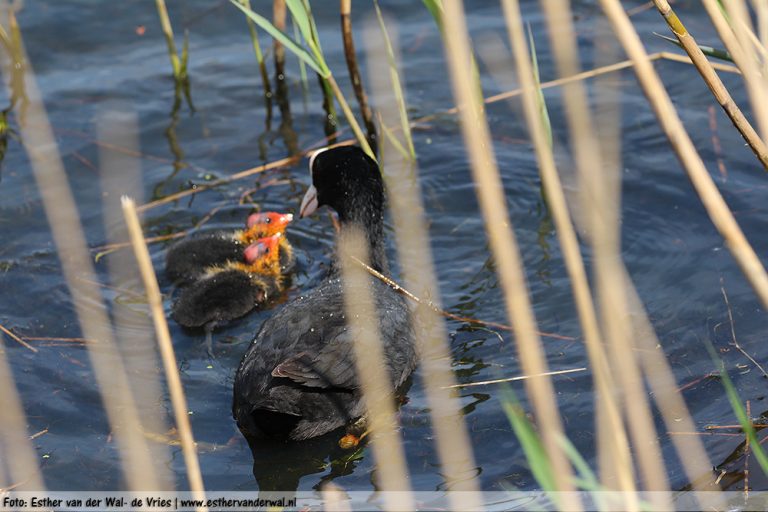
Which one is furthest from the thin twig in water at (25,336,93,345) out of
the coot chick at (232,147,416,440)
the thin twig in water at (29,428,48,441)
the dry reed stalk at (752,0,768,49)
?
the dry reed stalk at (752,0,768,49)

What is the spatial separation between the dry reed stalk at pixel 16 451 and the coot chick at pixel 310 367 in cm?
77

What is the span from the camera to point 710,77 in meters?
2.66

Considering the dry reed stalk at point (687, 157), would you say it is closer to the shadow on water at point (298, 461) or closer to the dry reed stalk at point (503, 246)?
the dry reed stalk at point (503, 246)

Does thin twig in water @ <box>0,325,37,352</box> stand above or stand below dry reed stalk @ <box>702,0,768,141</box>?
below

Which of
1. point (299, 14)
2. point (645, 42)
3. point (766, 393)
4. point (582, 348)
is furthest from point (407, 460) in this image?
point (645, 42)

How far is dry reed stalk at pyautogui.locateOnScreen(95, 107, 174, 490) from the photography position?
160 inches

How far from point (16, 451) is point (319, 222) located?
252 cm

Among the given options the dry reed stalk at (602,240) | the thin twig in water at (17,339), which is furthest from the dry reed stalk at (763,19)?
the thin twig in water at (17,339)

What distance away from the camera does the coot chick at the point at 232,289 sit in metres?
4.67

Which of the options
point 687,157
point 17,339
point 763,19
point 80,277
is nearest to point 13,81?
point 80,277

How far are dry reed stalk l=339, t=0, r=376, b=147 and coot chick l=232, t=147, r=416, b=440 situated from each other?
65.0 inches

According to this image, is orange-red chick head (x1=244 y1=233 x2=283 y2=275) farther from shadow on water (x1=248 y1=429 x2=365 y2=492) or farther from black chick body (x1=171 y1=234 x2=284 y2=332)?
shadow on water (x1=248 y1=429 x2=365 y2=492)

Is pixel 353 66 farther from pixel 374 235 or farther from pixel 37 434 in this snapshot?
pixel 37 434

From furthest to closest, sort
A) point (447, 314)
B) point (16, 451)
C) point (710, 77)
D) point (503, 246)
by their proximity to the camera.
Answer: point (447, 314) → point (16, 451) → point (710, 77) → point (503, 246)
